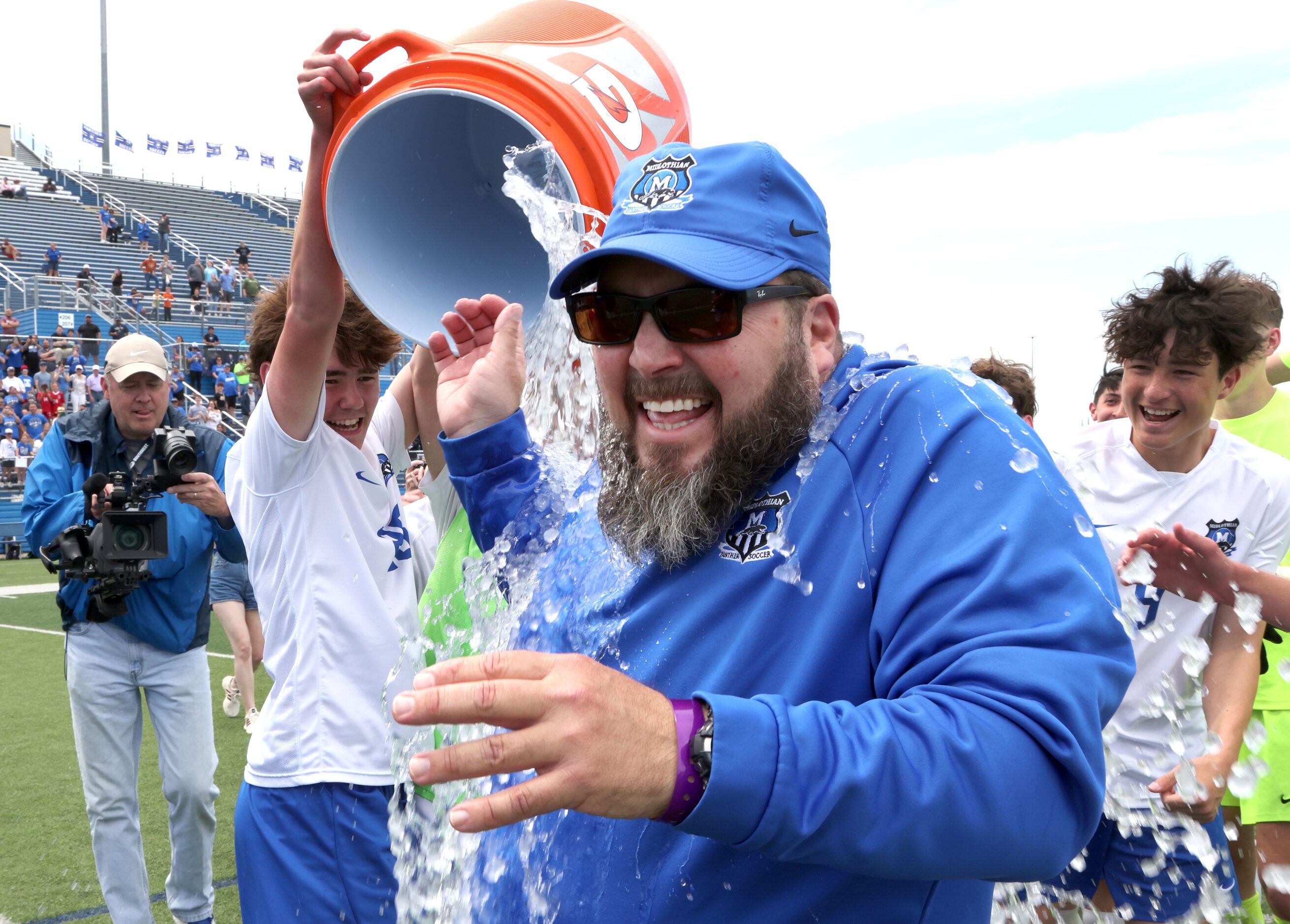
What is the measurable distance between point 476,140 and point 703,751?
5.44ft

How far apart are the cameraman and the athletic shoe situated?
327cm

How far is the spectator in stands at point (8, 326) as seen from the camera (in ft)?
80.0

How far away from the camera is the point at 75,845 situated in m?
4.91

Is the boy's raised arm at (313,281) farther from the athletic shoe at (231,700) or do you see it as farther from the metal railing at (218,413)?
the metal railing at (218,413)

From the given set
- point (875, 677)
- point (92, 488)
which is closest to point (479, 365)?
point (875, 677)

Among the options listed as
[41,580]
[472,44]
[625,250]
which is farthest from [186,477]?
[41,580]

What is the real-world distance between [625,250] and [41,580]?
54.7 ft

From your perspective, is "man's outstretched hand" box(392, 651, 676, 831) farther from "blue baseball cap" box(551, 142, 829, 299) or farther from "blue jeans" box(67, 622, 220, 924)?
"blue jeans" box(67, 622, 220, 924)

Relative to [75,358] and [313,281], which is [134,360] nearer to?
[313,281]

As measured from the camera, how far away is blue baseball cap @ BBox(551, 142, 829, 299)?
1.39m

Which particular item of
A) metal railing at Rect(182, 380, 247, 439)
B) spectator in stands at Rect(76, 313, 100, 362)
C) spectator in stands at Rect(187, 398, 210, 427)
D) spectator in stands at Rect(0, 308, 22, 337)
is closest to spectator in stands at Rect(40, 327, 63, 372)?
spectator in stands at Rect(76, 313, 100, 362)

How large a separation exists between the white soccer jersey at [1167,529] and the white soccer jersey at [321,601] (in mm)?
1968

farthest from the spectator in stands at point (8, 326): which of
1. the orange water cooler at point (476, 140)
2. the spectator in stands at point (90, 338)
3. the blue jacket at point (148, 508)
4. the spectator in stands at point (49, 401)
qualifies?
the orange water cooler at point (476, 140)

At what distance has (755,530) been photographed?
137cm
